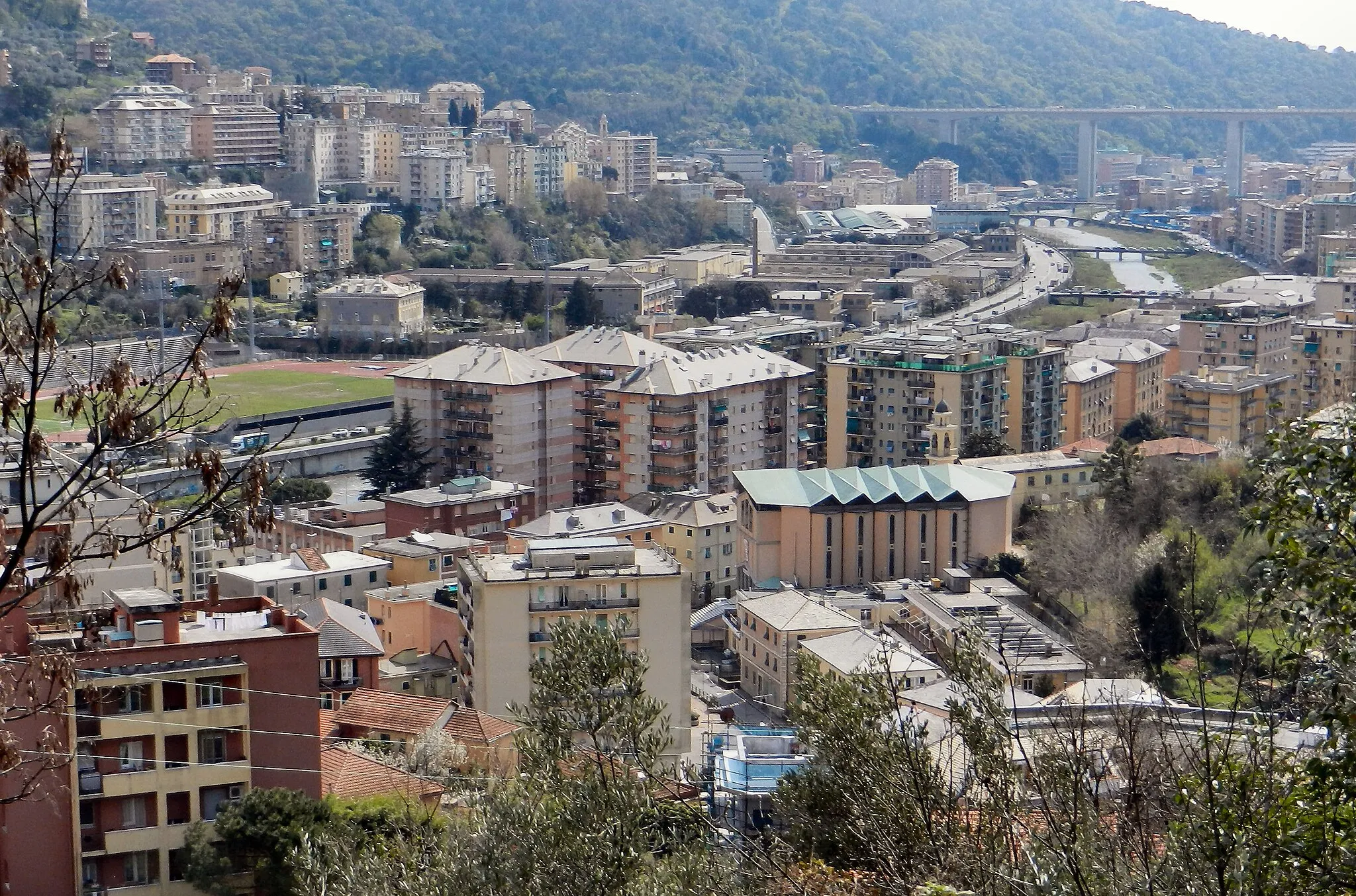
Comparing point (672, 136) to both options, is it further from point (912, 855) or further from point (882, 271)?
point (912, 855)

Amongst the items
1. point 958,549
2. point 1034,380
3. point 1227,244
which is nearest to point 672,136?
point 1227,244

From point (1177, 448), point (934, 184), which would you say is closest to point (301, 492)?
point (1177, 448)

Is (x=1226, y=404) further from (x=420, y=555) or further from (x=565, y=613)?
(x=565, y=613)

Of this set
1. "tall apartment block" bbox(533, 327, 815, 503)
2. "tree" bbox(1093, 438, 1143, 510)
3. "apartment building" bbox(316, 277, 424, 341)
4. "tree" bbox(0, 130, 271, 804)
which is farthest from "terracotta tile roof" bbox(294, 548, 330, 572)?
"apartment building" bbox(316, 277, 424, 341)

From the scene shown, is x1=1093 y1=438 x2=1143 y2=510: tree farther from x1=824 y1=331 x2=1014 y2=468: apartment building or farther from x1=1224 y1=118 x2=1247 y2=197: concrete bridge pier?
x1=1224 y1=118 x2=1247 y2=197: concrete bridge pier

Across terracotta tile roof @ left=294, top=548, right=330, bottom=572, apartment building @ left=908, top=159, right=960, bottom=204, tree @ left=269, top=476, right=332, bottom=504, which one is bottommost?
tree @ left=269, top=476, right=332, bottom=504
